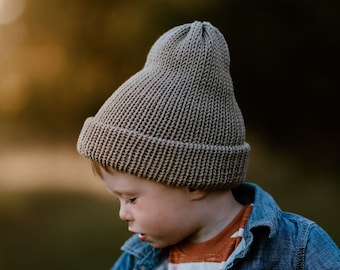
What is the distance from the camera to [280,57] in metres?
3.65

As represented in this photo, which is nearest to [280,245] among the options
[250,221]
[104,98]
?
[250,221]

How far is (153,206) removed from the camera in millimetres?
1869

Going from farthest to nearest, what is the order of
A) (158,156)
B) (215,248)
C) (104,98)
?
(104,98)
(215,248)
(158,156)

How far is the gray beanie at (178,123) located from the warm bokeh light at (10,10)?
2197 mm

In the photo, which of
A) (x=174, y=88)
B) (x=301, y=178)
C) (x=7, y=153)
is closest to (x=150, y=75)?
(x=174, y=88)

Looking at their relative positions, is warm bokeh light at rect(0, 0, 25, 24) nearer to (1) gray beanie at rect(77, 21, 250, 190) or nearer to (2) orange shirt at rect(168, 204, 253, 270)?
(1) gray beanie at rect(77, 21, 250, 190)

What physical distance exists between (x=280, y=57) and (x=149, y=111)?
6.39 ft

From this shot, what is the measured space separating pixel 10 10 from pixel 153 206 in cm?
241

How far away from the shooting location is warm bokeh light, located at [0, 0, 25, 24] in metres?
3.94

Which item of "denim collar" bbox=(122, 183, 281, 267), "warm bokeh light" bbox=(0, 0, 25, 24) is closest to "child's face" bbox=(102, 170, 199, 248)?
"denim collar" bbox=(122, 183, 281, 267)

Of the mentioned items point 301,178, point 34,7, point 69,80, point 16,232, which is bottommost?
point 16,232

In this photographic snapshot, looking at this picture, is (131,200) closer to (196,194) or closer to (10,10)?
(196,194)

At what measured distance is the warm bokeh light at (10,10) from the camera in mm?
3939

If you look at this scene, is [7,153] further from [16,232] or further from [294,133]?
[294,133]
